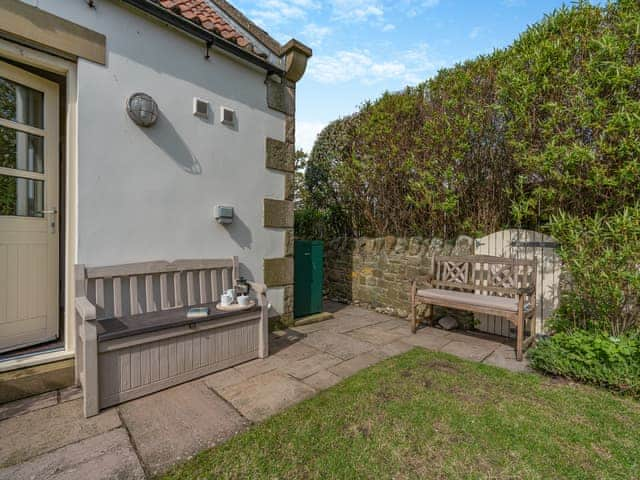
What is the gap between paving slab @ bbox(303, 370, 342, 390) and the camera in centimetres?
268

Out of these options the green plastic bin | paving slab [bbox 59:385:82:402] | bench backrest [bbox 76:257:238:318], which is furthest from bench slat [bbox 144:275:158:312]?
the green plastic bin

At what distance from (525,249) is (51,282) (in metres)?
5.15

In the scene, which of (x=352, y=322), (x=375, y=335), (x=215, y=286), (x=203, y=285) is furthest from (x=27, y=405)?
(x=352, y=322)

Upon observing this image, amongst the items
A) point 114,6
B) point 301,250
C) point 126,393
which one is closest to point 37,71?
point 114,6

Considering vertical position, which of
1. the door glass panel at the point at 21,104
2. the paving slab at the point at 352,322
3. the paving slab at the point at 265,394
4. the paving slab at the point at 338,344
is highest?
the door glass panel at the point at 21,104

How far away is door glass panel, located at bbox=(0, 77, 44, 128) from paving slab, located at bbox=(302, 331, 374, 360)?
3.44 m

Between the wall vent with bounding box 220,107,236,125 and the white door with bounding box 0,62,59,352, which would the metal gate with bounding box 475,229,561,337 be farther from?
the white door with bounding box 0,62,59,352

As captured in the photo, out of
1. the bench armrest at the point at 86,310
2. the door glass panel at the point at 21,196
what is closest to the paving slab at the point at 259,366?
the bench armrest at the point at 86,310

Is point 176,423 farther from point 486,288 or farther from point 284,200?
point 486,288

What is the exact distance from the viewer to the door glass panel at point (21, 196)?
2.60m

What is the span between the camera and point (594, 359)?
273 centimetres

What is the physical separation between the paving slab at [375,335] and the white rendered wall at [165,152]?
1.19 meters

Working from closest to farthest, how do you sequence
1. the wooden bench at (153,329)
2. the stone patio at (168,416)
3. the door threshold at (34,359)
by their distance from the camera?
the stone patio at (168,416) < the wooden bench at (153,329) < the door threshold at (34,359)

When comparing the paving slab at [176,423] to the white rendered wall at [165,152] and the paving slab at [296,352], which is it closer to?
the paving slab at [296,352]
